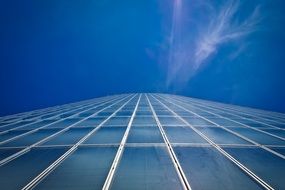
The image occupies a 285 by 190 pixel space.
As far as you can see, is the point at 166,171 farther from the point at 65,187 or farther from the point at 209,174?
the point at 65,187

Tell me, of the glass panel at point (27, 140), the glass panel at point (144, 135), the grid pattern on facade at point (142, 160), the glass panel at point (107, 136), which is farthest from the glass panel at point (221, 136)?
the glass panel at point (27, 140)

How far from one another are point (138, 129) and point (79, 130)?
14.1 feet

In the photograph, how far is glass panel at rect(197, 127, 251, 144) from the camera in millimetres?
11181

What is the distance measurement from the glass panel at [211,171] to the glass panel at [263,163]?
65 cm

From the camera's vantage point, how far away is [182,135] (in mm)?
12250

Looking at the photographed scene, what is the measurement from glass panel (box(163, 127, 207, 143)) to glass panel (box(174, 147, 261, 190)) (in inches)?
64.6

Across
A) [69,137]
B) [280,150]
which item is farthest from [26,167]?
[280,150]

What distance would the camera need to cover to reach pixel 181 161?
813cm

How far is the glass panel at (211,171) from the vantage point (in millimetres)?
6309

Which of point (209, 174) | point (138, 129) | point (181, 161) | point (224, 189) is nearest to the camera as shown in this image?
point (224, 189)

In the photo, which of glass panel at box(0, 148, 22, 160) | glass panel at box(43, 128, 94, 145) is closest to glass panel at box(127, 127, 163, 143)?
glass panel at box(43, 128, 94, 145)

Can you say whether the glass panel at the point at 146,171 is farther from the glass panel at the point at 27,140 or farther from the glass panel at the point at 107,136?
the glass panel at the point at 27,140

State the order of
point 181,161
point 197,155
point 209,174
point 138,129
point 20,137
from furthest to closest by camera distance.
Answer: point 138,129
point 20,137
point 197,155
point 181,161
point 209,174

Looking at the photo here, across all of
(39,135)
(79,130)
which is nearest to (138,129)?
(79,130)
